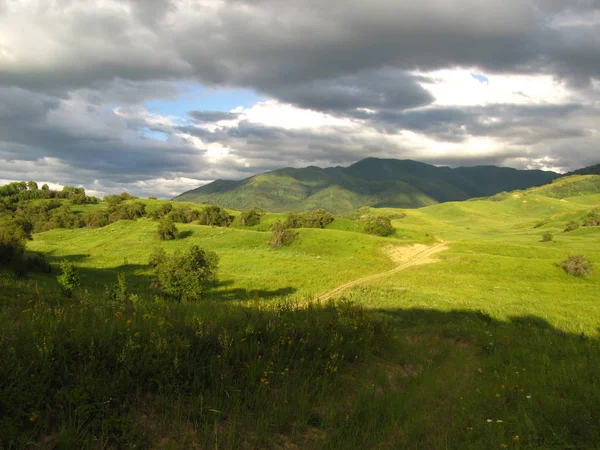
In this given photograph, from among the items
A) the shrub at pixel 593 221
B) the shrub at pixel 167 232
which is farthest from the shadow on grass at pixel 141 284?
the shrub at pixel 593 221

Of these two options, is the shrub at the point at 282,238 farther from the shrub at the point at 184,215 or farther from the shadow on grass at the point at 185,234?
the shrub at the point at 184,215

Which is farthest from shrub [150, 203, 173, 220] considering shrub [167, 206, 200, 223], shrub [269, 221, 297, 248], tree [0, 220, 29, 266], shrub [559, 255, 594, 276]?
shrub [559, 255, 594, 276]

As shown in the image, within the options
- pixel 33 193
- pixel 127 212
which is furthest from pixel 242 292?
pixel 33 193

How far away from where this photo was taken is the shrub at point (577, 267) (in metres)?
46.4

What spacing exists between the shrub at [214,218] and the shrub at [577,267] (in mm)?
84369

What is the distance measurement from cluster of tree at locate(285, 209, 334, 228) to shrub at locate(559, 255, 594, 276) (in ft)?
202

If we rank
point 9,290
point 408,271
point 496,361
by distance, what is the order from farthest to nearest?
point 408,271, point 9,290, point 496,361

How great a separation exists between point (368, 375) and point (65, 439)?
5417 millimetres

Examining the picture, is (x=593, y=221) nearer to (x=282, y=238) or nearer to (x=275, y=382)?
(x=282, y=238)

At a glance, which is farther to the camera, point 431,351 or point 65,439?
point 431,351

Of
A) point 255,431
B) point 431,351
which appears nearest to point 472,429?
point 255,431

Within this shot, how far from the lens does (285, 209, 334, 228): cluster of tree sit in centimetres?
9738

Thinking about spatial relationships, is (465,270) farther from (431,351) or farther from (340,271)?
(431,351)

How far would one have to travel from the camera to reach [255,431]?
198 inches
